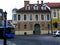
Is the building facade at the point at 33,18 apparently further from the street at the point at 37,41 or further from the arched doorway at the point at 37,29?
the street at the point at 37,41

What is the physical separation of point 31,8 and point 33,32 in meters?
8.12

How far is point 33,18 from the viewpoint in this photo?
80.7 metres

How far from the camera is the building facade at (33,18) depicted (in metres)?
78.8

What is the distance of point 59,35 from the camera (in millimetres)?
62688

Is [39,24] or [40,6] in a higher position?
[40,6]

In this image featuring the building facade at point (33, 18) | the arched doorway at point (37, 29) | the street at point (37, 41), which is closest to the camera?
the street at point (37, 41)

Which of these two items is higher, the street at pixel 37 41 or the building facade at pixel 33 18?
the building facade at pixel 33 18

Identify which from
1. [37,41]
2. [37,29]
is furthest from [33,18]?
[37,41]

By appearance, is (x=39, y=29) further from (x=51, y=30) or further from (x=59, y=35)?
(x=59, y=35)

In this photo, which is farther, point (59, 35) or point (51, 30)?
point (51, 30)

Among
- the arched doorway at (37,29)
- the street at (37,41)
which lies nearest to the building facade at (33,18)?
the arched doorway at (37,29)

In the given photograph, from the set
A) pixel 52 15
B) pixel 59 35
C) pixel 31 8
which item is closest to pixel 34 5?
pixel 31 8

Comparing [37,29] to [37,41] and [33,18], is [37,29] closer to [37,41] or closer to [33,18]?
[33,18]

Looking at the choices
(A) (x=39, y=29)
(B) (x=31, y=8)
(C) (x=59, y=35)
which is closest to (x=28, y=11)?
(B) (x=31, y=8)
